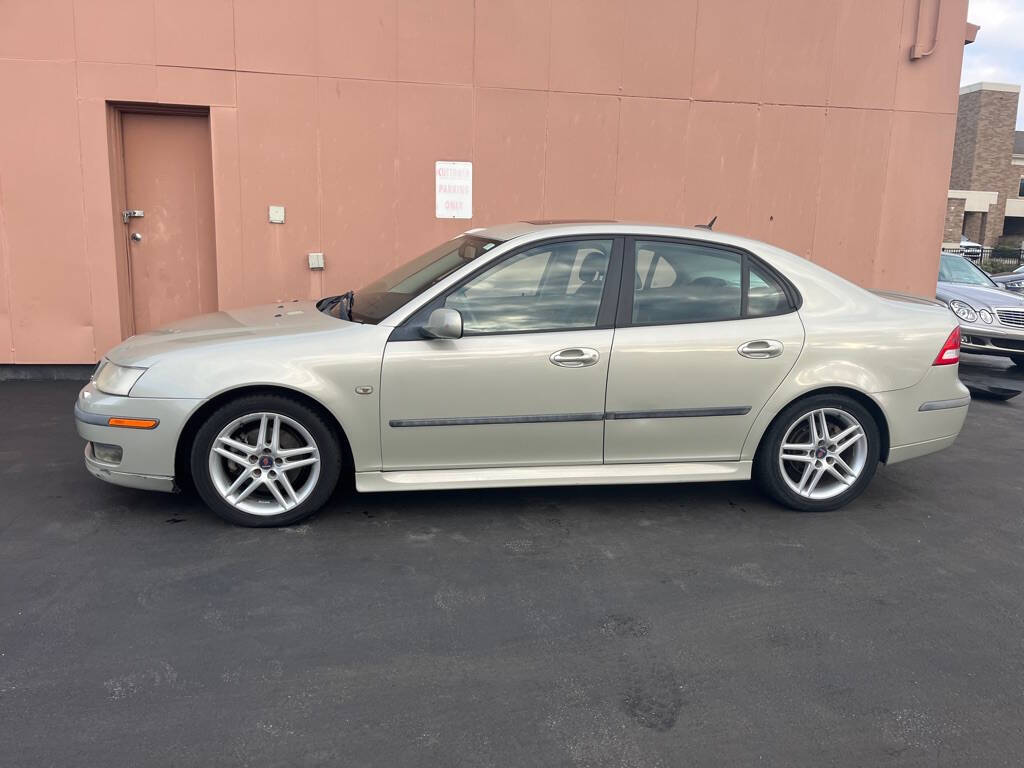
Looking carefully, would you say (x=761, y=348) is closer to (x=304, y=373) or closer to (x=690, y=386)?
(x=690, y=386)

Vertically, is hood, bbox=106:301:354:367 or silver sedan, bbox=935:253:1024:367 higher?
hood, bbox=106:301:354:367

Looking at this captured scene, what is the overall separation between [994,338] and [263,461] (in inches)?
346

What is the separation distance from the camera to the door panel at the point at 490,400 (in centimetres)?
421

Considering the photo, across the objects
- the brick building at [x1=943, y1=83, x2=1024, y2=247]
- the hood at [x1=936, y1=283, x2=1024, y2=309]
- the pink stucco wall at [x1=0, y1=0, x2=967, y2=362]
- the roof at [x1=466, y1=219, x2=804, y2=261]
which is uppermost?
the brick building at [x1=943, y1=83, x2=1024, y2=247]

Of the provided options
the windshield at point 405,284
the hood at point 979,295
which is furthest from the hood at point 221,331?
the hood at point 979,295

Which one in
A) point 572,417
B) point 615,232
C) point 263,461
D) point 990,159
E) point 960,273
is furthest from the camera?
point 990,159

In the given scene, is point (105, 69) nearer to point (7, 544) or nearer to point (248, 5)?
point (248, 5)

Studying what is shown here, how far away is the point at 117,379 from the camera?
4188mm

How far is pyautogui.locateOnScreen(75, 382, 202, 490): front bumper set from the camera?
4.07m

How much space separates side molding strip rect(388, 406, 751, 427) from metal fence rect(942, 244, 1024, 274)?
1008 inches

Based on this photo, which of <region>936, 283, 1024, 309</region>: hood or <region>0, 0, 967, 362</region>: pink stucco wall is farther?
<region>936, 283, 1024, 309</region>: hood

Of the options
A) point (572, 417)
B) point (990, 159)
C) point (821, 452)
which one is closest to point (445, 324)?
point (572, 417)

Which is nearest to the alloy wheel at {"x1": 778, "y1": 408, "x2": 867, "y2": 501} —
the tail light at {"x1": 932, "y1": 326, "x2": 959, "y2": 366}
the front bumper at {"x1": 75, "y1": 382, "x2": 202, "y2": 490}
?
the tail light at {"x1": 932, "y1": 326, "x2": 959, "y2": 366}

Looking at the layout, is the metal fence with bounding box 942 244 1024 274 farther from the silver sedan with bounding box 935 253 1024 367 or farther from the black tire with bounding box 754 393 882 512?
the black tire with bounding box 754 393 882 512
